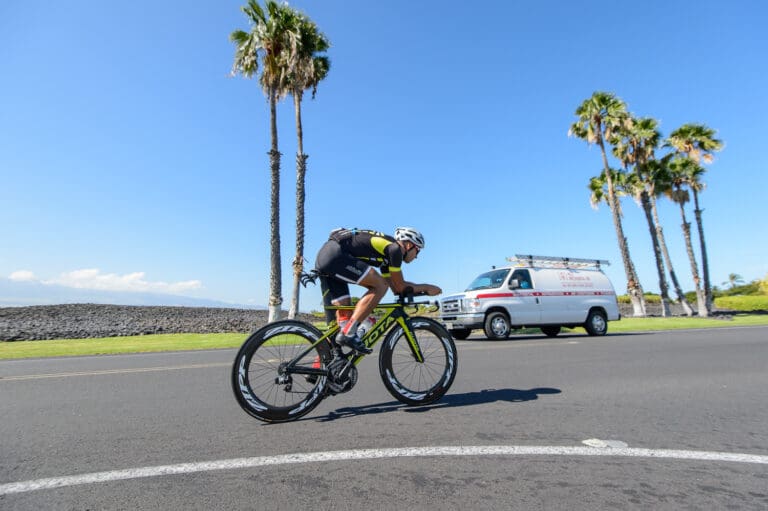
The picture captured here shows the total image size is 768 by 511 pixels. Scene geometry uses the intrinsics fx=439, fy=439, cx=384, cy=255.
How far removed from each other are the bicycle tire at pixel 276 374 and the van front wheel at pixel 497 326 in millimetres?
10184

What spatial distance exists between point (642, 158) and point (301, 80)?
24.1 m

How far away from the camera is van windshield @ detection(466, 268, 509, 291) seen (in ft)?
46.6

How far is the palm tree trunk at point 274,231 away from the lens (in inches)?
762

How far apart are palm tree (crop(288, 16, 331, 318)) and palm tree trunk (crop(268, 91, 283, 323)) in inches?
33.4

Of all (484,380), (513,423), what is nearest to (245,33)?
(484,380)

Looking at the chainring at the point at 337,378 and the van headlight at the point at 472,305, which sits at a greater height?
the van headlight at the point at 472,305

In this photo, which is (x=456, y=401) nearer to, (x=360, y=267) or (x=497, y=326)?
(x=360, y=267)

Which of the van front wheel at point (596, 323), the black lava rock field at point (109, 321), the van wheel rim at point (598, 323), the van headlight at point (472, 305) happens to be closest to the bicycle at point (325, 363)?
the van headlight at point (472, 305)

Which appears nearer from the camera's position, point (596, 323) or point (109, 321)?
point (596, 323)

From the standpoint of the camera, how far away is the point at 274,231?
1992 cm

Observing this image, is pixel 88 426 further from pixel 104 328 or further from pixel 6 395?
pixel 104 328

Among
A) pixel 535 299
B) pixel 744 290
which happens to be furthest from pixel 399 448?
pixel 744 290

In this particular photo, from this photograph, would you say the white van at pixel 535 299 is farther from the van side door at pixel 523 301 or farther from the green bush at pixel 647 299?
the green bush at pixel 647 299

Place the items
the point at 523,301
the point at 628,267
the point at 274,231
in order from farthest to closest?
the point at 628,267, the point at 274,231, the point at 523,301
